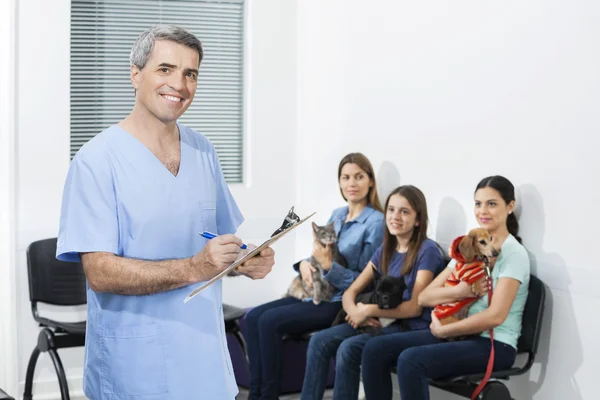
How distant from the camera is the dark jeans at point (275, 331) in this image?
419 centimetres

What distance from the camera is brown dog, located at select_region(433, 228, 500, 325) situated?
3275mm

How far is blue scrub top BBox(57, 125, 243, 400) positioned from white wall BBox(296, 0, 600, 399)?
167cm

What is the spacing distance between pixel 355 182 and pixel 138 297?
2465 mm

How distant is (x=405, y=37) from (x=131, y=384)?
278 centimetres

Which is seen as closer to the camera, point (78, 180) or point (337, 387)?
point (78, 180)

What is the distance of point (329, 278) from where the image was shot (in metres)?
4.16

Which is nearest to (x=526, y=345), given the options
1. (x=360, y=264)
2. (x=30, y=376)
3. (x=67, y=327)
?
(x=360, y=264)

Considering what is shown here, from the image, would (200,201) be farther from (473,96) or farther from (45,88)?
(45,88)

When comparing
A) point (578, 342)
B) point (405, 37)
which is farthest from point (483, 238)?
point (405, 37)

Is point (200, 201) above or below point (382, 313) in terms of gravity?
above

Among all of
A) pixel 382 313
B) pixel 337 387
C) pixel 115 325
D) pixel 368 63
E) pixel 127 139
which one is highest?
pixel 368 63

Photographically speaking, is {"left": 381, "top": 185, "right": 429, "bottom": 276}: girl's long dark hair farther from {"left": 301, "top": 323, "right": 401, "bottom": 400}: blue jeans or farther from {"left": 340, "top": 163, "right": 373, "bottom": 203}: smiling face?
{"left": 340, "top": 163, "right": 373, "bottom": 203}: smiling face

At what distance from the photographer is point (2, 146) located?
459 cm

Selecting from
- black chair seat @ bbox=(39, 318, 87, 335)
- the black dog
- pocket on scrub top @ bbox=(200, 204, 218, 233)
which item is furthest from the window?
pocket on scrub top @ bbox=(200, 204, 218, 233)
